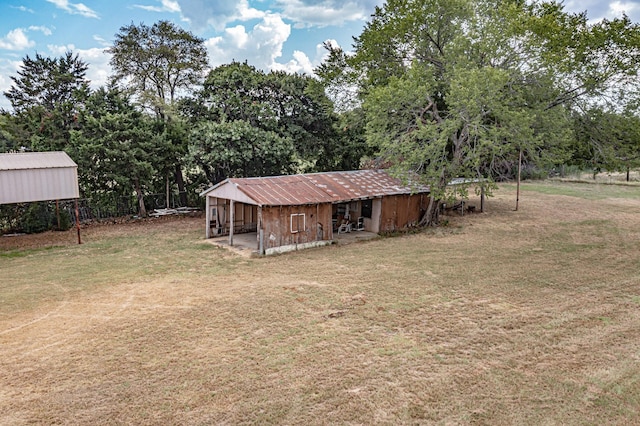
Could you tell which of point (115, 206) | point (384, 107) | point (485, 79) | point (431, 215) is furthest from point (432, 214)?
point (115, 206)

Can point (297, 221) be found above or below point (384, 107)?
below

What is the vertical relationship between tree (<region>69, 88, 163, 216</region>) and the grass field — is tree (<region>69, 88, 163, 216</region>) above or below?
above

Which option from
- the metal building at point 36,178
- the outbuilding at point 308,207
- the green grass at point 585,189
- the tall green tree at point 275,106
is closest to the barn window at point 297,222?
the outbuilding at point 308,207

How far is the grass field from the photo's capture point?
18.6 ft

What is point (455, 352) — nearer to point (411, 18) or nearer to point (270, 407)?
point (270, 407)

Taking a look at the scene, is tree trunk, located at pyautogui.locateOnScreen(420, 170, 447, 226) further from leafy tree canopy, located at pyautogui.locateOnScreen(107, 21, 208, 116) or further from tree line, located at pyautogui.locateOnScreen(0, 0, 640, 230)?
leafy tree canopy, located at pyautogui.locateOnScreen(107, 21, 208, 116)

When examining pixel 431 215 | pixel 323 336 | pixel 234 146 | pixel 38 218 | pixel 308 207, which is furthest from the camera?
pixel 234 146

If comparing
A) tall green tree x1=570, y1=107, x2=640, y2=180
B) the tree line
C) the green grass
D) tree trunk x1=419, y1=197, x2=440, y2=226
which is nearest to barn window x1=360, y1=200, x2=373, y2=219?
the tree line

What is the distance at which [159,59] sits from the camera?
28297 mm

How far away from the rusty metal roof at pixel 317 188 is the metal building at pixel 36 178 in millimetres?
5068

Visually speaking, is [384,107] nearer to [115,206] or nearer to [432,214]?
[432,214]

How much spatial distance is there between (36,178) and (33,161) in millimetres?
823

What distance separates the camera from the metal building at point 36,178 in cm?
1455

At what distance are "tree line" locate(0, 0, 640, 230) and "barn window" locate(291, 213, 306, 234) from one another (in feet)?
15.3
